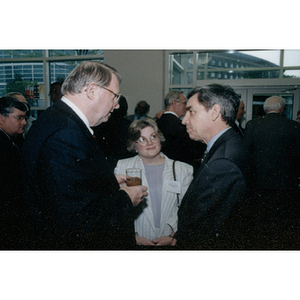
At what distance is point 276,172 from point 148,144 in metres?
1.11

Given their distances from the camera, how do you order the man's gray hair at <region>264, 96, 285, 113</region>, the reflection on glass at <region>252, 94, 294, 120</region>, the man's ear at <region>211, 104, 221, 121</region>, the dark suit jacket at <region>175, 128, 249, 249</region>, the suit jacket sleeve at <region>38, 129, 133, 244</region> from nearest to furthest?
the suit jacket sleeve at <region>38, 129, 133, 244</region>, the dark suit jacket at <region>175, 128, 249, 249</region>, the man's ear at <region>211, 104, 221, 121</region>, the reflection on glass at <region>252, 94, 294, 120</region>, the man's gray hair at <region>264, 96, 285, 113</region>

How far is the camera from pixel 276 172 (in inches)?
76.1

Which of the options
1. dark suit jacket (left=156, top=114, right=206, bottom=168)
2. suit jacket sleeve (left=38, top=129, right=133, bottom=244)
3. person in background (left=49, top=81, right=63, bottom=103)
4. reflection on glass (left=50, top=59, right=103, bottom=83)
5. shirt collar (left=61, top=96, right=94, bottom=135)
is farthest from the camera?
dark suit jacket (left=156, top=114, right=206, bottom=168)

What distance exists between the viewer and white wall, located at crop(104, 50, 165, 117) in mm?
1676

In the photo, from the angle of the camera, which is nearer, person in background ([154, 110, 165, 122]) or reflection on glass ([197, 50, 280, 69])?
reflection on glass ([197, 50, 280, 69])

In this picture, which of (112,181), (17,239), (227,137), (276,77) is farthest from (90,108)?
(276,77)

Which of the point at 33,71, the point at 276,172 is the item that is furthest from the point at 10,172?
the point at 276,172

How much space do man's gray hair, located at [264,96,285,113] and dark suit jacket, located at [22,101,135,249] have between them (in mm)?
1520

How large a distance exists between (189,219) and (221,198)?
0.79ft

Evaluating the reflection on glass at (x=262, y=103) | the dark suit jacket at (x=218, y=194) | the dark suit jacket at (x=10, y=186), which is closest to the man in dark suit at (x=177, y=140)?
the reflection on glass at (x=262, y=103)

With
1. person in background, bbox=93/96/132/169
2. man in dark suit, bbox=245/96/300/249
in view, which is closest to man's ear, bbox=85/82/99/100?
person in background, bbox=93/96/132/169

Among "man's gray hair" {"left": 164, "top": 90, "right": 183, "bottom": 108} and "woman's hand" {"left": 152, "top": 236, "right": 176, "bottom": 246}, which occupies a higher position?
"man's gray hair" {"left": 164, "top": 90, "right": 183, "bottom": 108}

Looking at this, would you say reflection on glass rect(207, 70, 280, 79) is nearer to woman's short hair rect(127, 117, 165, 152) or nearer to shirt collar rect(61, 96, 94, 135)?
woman's short hair rect(127, 117, 165, 152)

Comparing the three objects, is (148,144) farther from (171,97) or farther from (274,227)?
(274,227)
